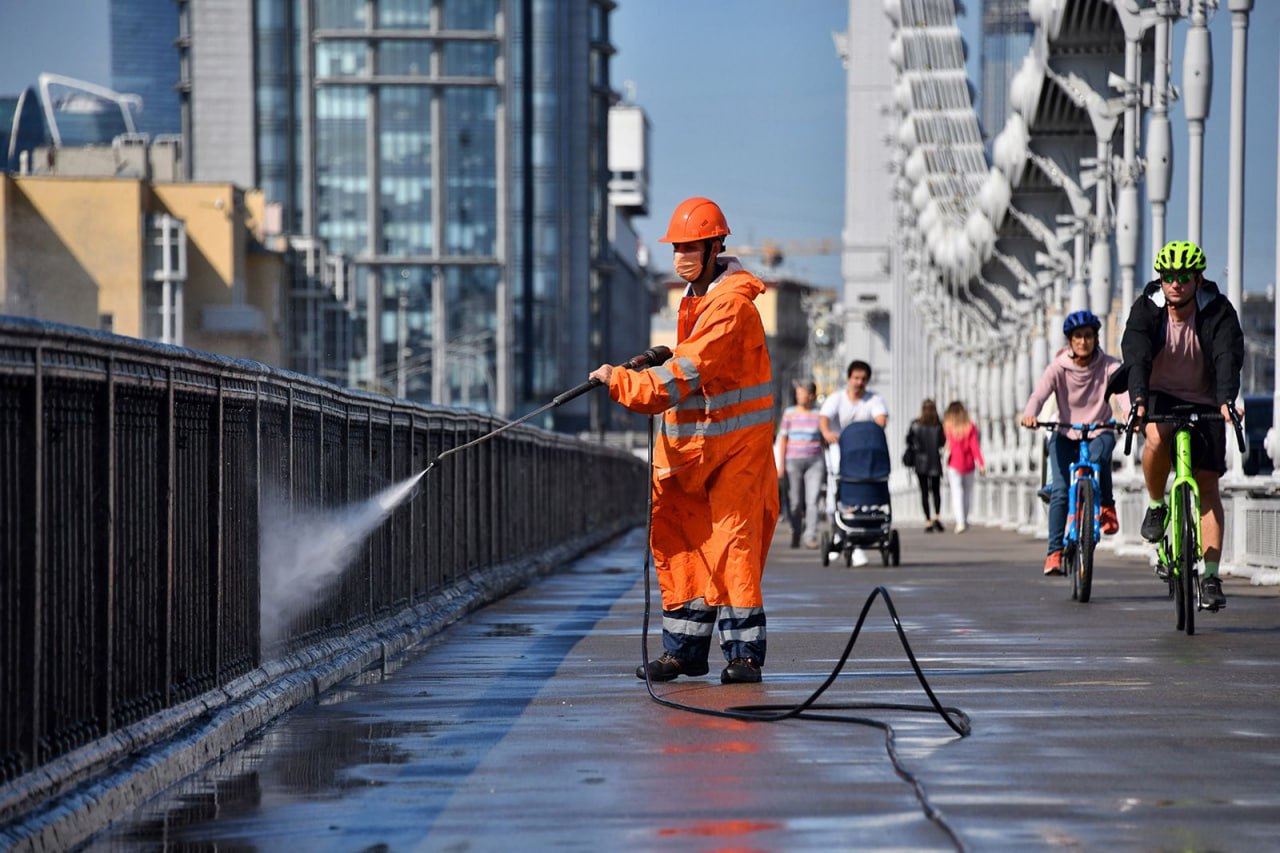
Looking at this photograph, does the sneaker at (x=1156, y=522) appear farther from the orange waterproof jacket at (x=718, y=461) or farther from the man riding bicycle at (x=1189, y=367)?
the orange waterproof jacket at (x=718, y=461)

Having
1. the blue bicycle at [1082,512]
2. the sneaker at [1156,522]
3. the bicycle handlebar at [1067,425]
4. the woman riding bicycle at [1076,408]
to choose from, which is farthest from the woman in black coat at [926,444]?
the sneaker at [1156,522]

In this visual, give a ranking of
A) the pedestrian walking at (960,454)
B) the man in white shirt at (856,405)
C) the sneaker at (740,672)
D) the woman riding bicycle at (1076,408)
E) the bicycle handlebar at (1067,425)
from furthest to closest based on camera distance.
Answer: the pedestrian walking at (960,454), the man in white shirt at (856,405), the woman riding bicycle at (1076,408), the bicycle handlebar at (1067,425), the sneaker at (740,672)

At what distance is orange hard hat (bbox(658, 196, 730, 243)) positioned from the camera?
10430 mm

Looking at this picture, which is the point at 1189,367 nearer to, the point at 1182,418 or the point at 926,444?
the point at 1182,418

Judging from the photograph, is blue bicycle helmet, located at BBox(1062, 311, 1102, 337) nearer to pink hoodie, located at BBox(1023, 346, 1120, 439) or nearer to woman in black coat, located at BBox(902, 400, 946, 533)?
pink hoodie, located at BBox(1023, 346, 1120, 439)

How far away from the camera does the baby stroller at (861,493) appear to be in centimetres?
2239

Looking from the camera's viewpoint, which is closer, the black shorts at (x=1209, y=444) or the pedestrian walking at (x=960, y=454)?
the black shorts at (x=1209, y=444)

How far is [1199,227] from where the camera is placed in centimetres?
2559

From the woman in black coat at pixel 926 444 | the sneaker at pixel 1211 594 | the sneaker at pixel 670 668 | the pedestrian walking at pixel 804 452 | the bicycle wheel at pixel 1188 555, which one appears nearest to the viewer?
the sneaker at pixel 670 668

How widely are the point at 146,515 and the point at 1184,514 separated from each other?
6.01 m

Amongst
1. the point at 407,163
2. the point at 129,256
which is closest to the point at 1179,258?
the point at 129,256

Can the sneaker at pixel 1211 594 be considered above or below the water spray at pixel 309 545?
below

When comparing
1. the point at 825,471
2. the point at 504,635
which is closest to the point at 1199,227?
the point at 825,471

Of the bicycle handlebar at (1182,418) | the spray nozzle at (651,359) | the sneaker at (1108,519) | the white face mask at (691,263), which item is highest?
the white face mask at (691,263)
